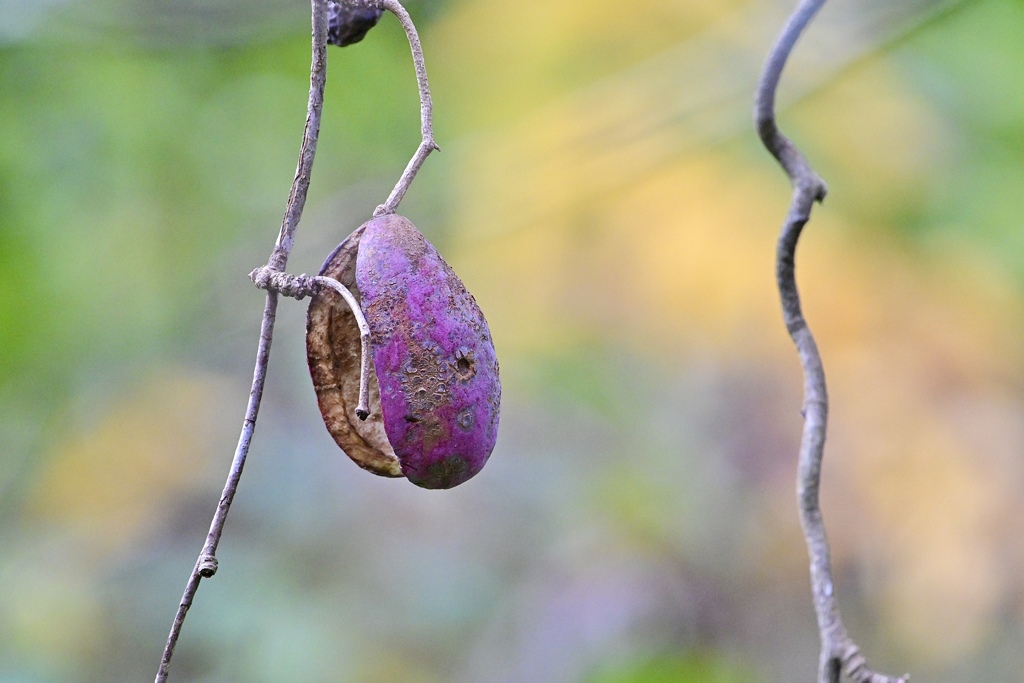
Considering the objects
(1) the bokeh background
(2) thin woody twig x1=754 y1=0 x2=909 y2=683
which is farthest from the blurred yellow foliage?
(2) thin woody twig x1=754 y1=0 x2=909 y2=683

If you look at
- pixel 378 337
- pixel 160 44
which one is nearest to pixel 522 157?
pixel 160 44

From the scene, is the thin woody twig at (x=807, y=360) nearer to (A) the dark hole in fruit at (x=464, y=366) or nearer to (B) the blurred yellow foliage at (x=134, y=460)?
(A) the dark hole in fruit at (x=464, y=366)

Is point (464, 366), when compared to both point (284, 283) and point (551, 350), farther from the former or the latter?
point (551, 350)

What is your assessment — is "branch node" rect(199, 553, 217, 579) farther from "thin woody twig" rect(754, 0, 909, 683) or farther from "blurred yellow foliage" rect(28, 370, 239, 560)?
"blurred yellow foliage" rect(28, 370, 239, 560)

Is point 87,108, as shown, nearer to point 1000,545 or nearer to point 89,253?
point 89,253

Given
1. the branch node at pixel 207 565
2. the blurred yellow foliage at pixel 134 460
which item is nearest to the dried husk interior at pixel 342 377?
the branch node at pixel 207 565

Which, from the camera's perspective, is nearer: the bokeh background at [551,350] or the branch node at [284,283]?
the branch node at [284,283]
